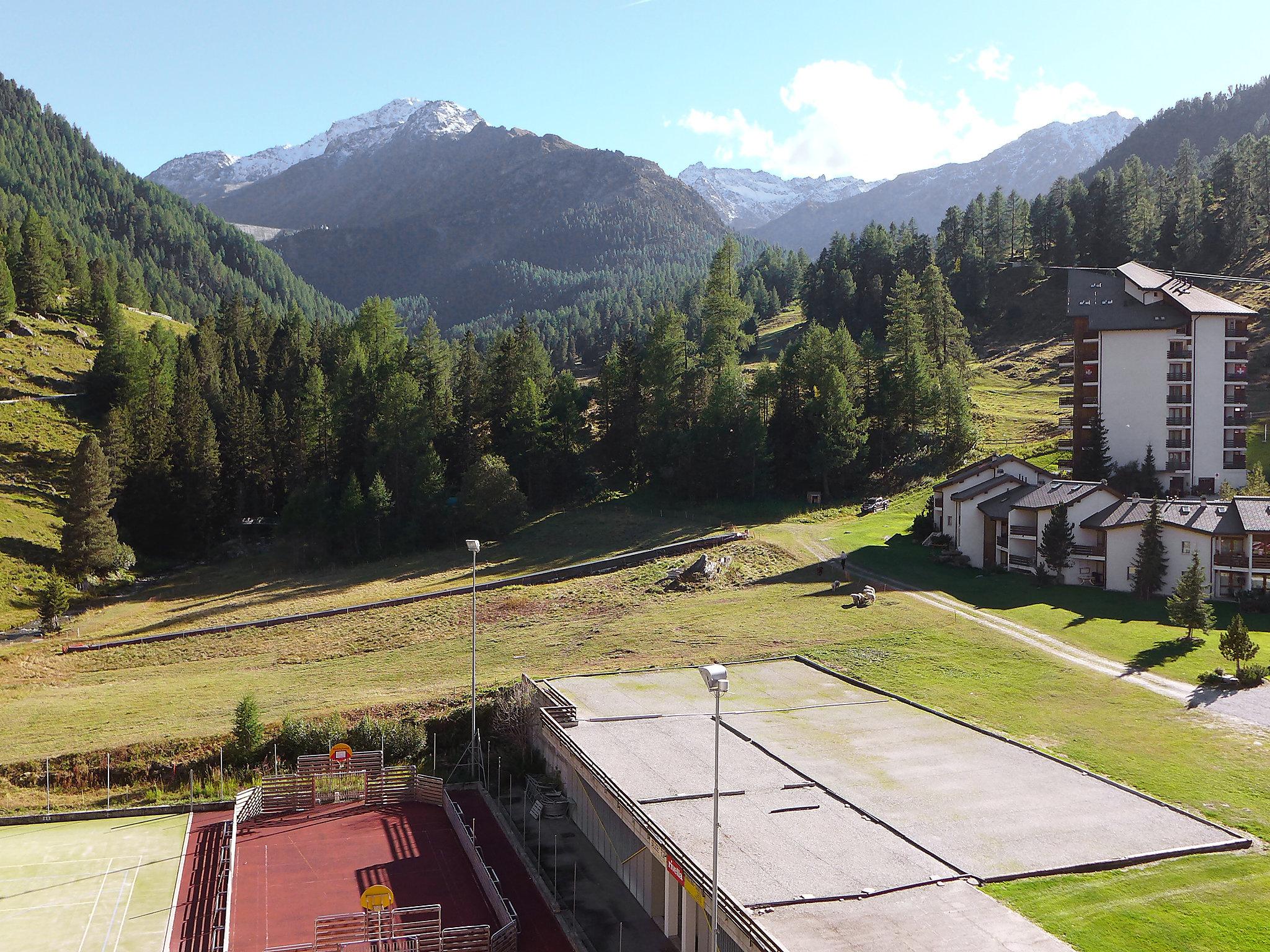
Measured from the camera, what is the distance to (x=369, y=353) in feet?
335

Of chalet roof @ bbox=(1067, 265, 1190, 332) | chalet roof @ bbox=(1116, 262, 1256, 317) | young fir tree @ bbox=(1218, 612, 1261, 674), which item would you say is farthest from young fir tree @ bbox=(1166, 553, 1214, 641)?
chalet roof @ bbox=(1116, 262, 1256, 317)

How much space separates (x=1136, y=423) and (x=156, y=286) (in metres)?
183

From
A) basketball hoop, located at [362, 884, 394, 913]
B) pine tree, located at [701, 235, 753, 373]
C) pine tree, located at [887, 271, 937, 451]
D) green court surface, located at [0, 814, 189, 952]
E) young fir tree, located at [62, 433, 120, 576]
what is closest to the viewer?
basketball hoop, located at [362, 884, 394, 913]

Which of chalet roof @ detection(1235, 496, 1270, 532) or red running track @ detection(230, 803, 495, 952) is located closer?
red running track @ detection(230, 803, 495, 952)

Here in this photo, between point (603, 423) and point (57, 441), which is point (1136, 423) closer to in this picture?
point (603, 423)

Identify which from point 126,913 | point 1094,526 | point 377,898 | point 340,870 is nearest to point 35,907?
point 126,913

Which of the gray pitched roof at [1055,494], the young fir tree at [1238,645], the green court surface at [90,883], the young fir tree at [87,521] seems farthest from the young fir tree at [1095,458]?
the young fir tree at [87,521]

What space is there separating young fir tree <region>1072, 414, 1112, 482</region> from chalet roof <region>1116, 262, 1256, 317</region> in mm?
10640

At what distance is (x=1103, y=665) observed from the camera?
42562 millimetres

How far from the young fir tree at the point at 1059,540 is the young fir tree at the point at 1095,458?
18902 mm

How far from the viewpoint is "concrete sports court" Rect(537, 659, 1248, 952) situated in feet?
69.0

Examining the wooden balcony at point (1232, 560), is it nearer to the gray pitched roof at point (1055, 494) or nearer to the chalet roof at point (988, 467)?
the gray pitched roof at point (1055, 494)

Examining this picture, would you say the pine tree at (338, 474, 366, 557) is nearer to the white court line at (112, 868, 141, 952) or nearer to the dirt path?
the dirt path

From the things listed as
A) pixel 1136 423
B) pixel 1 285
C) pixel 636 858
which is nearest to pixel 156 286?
pixel 1 285
